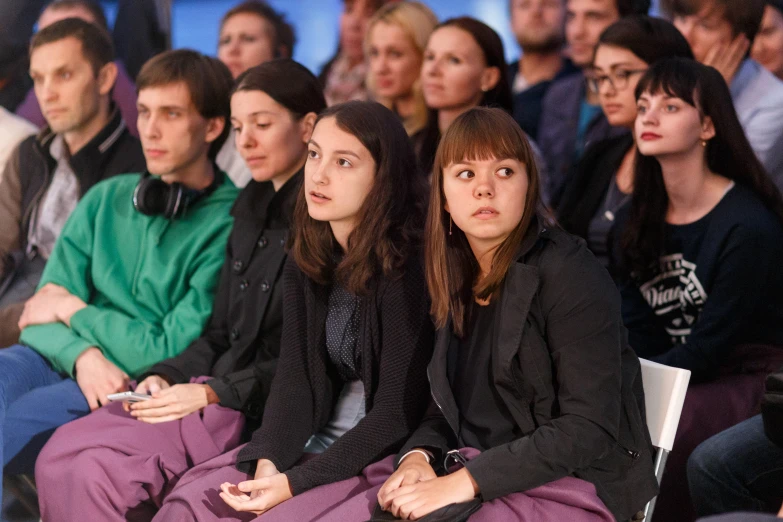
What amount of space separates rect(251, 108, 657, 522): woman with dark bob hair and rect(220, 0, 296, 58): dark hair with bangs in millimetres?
2450

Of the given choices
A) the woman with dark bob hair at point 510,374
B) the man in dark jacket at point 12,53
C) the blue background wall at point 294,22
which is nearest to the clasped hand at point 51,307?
the woman with dark bob hair at point 510,374

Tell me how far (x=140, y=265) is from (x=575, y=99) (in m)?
1.88

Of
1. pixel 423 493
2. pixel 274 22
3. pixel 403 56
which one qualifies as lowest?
pixel 423 493

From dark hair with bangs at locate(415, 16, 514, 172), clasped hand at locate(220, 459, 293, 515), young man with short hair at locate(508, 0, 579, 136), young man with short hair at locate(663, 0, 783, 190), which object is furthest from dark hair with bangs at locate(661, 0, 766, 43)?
clasped hand at locate(220, 459, 293, 515)

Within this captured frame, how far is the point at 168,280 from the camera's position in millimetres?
2686

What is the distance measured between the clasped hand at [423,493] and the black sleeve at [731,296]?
2.94 ft

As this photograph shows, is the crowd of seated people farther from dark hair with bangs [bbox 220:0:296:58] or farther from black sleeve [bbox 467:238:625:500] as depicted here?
dark hair with bangs [bbox 220:0:296:58]

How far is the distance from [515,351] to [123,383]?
1.22m

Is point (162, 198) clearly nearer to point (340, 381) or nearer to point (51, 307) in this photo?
point (51, 307)

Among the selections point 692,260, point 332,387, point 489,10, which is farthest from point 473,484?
point 489,10

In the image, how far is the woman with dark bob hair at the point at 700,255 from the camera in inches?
93.5

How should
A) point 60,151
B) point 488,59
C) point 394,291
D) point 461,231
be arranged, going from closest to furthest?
1. point 461,231
2. point 394,291
3. point 488,59
4. point 60,151

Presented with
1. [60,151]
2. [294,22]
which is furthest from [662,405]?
[294,22]

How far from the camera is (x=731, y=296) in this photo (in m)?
2.38
